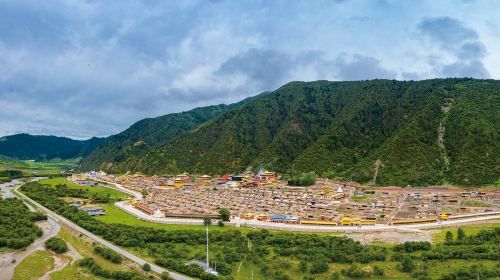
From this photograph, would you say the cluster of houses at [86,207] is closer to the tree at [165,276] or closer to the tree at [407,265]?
the tree at [165,276]

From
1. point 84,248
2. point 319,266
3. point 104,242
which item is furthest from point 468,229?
point 84,248

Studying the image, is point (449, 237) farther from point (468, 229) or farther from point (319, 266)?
point (319, 266)

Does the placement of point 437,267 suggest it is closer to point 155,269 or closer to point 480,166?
point 155,269

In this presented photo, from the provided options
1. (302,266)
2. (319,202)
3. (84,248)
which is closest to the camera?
(302,266)

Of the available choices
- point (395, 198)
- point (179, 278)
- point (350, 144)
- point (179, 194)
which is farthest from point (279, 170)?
point (179, 278)

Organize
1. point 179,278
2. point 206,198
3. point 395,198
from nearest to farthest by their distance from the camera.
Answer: point 179,278 < point 395,198 < point 206,198

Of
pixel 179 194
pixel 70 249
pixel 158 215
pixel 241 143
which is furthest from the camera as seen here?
pixel 241 143
